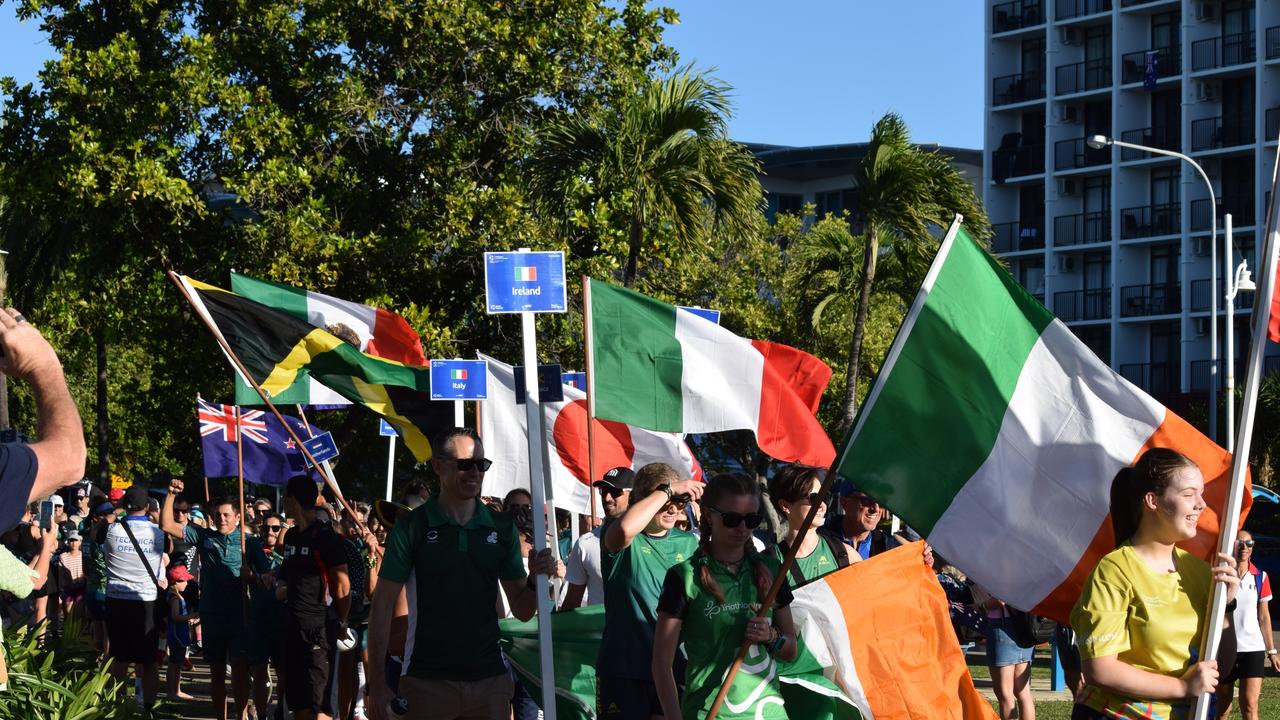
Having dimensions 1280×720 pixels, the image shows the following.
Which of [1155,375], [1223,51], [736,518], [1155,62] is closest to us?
[736,518]

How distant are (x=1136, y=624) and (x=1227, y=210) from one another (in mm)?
52539

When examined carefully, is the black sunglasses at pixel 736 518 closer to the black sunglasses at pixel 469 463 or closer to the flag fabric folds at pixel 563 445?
the black sunglasses at pixel 469 463

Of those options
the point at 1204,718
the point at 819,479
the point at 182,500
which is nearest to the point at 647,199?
the point at 182,500

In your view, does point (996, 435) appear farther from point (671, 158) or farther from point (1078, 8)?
point (1078, 8)

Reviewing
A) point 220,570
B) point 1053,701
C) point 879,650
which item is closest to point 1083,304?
point 1053,701

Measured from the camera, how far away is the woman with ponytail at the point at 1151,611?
4.65 metres

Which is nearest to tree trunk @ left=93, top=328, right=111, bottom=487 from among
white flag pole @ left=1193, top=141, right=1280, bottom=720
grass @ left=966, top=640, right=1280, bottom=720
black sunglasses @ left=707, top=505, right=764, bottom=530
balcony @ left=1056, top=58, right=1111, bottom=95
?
grass @ left=966, top=640, right=1280, bottom=720

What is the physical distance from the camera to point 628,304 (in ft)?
28.8

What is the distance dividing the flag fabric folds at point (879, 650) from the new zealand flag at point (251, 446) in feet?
37.2

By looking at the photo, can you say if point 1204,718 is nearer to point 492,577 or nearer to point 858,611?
point 858,611

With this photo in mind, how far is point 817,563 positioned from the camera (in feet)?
22.7

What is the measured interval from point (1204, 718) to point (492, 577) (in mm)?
2836

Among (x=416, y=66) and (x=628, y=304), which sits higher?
(x=416, y=66)

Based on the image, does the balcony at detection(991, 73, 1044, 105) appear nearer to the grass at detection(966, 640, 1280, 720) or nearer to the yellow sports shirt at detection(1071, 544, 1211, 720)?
the grass at detection(966, 640, 1280, 720)
